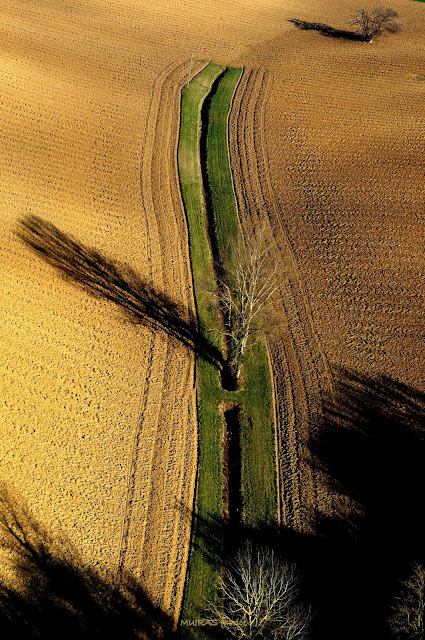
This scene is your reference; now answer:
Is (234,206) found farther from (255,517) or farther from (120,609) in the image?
(120,609)

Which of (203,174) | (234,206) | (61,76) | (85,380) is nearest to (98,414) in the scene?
(85,380)

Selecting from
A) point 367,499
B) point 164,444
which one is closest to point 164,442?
point 164,444

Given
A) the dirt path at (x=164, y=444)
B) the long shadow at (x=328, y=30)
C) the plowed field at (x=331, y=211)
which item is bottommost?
the dirt path at (x=164, y=444)

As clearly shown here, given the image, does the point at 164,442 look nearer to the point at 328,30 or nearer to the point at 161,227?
the point at 161,227

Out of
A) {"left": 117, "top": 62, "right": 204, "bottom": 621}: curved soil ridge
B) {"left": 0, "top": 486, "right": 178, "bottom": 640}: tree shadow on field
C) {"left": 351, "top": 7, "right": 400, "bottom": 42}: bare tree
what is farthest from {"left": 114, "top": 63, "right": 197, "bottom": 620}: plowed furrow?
{"left": 351, "top": 7, "right": 400, "bottom": 42}: bare tree

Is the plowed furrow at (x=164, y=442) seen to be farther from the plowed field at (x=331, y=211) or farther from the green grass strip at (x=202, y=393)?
the plowed field at (x=331, y=211)

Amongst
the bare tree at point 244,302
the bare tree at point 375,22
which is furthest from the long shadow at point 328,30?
the bare tree at point 244,302
